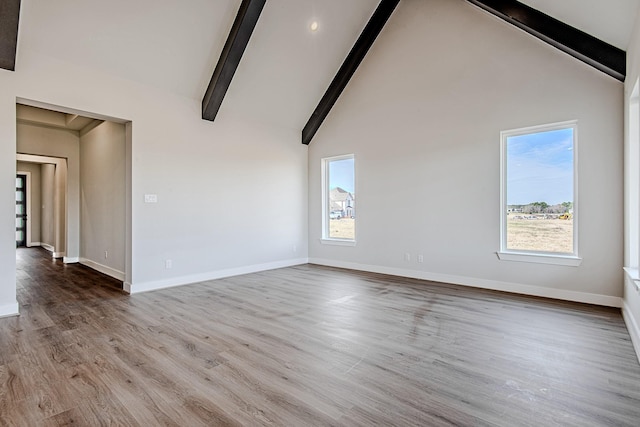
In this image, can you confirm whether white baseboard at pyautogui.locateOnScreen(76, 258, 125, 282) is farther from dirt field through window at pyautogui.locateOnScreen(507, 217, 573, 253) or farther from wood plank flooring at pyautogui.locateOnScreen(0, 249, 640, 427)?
dirt field through window at pyautogui.locateOnScreen(507, 217, 573, 253)

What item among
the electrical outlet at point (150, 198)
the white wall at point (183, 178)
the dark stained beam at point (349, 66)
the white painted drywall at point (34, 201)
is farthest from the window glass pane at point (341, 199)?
the white painted drywall at point (34, 201)

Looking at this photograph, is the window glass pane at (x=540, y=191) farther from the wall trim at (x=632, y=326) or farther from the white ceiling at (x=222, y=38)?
the white ceiling at (x=222, y=38)

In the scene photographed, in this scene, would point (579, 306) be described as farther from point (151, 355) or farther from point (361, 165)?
point (151, 355)

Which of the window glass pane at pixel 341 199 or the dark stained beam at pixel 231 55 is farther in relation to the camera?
the window glass pane at pixel 341 199

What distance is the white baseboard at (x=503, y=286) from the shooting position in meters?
3.72

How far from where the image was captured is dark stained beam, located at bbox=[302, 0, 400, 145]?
5.26 meters

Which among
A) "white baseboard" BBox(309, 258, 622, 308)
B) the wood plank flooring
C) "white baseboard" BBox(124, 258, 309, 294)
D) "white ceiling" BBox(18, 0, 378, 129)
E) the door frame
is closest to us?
the wood plank flooring

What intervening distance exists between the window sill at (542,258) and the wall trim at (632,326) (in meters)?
0.62

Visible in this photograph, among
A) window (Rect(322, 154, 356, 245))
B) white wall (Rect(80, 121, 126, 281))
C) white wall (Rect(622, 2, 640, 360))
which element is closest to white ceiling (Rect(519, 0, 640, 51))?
white wall (Rect(622, 2, 640, 360))

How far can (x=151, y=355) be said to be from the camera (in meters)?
2.49

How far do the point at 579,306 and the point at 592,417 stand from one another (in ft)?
8.03

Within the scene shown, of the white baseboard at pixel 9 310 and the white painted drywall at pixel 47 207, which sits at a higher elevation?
the white painted drywall at pixel 47 207

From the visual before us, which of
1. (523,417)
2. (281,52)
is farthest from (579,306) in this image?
(281,52)

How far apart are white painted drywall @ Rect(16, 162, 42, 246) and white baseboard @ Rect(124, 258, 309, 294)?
8.13 meters
